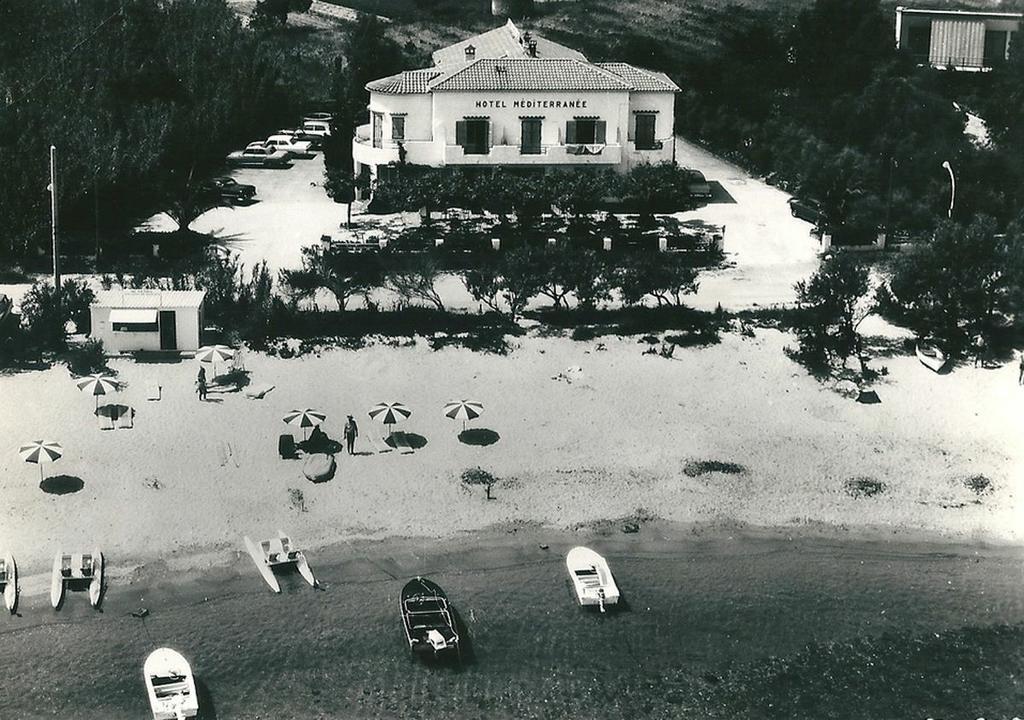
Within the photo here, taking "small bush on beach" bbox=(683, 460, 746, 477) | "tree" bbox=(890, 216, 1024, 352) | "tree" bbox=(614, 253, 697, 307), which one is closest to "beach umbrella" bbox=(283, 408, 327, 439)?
"small bush on beach" bbox=(683, 460, 746, 477)

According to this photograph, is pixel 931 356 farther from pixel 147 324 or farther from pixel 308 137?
pixel 308 137

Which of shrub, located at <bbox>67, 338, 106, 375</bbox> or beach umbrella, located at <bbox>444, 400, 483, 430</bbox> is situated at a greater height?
shrub, located at <bbox>67, 338, 106, 375</bbox>

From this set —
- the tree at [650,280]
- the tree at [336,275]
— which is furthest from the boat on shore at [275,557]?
the tree at [650,280]

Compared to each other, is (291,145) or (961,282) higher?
(291,145)

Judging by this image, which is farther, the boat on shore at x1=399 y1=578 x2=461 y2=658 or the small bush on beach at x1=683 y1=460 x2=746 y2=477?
the small bush on beach at x1=683 y1=460 x2=746 y2=477

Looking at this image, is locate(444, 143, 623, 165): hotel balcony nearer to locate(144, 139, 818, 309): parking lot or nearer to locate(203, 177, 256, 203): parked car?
locate(144, 139, 818, 309): parking lot

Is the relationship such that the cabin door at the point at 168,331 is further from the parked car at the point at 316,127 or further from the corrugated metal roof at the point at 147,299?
the parked car at the point at 316,127

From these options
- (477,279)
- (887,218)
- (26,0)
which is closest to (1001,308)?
(887,218)

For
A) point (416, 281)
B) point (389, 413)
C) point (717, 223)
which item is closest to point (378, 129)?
point (717, 223)
